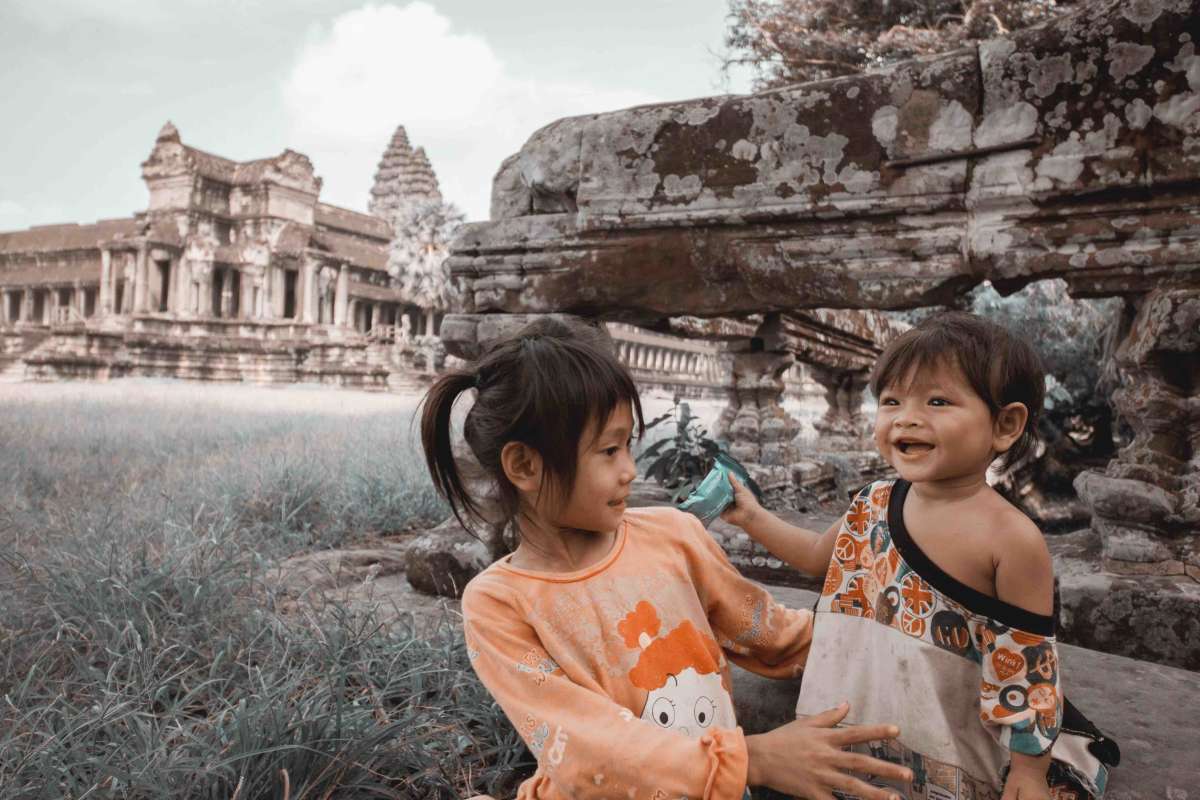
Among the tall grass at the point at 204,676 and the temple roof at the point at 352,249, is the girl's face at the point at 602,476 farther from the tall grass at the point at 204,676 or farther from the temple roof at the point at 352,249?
the temple roof at the point at 352,249

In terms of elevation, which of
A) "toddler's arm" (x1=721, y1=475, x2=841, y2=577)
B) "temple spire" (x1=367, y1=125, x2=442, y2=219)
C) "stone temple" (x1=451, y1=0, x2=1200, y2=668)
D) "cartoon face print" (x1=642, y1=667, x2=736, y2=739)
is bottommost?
"cartoon face print" (x1=642, y1=667, x2=736, y2=739)

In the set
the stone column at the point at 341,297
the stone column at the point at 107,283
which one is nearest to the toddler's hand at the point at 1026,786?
the stone column at the point at 341,297

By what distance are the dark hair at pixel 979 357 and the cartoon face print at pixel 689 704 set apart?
67cm

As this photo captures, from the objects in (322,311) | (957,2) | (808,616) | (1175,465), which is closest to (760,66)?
(957,2)

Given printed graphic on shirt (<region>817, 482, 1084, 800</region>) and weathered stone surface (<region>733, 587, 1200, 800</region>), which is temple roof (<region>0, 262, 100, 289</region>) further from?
printed graphic on shirt (<region>817, 482, 1084, 800</region>)

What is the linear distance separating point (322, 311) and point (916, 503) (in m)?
32.7

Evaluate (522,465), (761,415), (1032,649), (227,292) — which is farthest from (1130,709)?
(227,292)

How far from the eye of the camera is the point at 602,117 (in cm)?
302

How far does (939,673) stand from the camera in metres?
1.38

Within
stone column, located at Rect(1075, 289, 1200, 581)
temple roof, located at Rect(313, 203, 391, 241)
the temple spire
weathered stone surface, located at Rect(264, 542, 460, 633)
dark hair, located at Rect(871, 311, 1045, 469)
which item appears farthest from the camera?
the temple spire

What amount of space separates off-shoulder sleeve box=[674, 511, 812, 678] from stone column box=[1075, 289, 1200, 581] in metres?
1.29

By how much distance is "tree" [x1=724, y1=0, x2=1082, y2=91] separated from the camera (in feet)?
31.2

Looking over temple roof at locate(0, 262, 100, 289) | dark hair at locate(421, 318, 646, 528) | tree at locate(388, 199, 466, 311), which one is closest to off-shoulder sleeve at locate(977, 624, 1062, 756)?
dark hair at locate(421, 318, 646, 528)

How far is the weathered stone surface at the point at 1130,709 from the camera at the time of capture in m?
1.50
